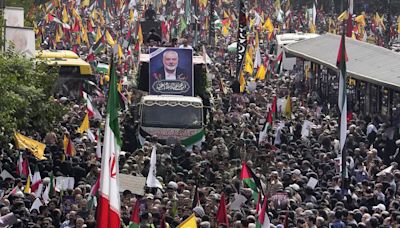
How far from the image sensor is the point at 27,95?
3231cm

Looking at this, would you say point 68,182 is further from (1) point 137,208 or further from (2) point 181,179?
(1) point 137,208

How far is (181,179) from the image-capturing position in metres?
29.0

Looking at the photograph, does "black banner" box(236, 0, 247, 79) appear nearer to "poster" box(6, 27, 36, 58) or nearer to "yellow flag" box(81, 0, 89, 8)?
Answer: "poster" box(6, 27, 36, 58)

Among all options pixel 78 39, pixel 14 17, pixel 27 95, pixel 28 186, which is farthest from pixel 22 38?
pixel 78 39

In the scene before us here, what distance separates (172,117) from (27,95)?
418cm

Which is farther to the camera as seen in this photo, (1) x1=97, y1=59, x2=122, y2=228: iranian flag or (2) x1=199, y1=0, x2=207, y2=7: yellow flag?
(2) x1=199, y1=0, x2=207, y2=7: yellow flag

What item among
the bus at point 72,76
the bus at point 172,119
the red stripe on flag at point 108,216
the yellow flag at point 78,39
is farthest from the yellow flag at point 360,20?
the red stripe on flag at point 108,216

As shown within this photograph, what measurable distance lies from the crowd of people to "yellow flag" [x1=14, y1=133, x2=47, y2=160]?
169mm

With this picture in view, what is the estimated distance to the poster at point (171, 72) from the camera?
38.7 metres

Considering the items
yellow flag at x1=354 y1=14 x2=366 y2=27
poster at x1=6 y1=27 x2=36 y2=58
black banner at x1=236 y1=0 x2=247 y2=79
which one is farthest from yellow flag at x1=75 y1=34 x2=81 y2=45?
poster at x1=6 y1=27 x2=36 y2=58

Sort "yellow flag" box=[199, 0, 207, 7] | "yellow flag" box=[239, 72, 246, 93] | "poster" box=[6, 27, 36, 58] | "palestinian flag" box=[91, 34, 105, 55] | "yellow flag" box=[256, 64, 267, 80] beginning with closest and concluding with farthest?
"poster" box=[6, 27, 36, 58] → "yellow flag" box=[239, 72, 246, 93] → "yellow flag" box=[256, 64, 267, 80] → "palestinian flag" box=[91, 34, 105, 55] → "yellow flag" box=[199, 0, 207, 7]

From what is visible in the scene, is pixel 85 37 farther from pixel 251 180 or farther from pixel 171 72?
pixel 251 180

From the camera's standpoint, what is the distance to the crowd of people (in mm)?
24219

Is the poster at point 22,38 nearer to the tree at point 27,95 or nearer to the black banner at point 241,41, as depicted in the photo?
the tree at point 27,95
